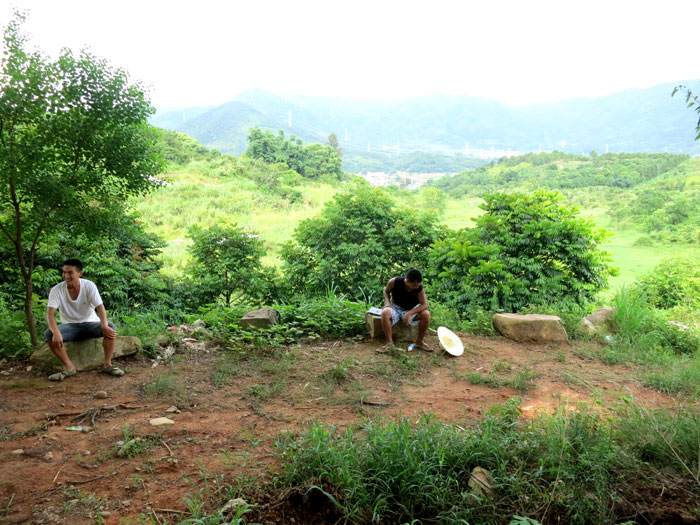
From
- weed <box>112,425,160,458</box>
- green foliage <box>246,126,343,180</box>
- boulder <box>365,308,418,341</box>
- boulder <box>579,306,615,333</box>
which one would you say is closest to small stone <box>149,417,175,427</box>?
weed <box>112,425,160,458</box>

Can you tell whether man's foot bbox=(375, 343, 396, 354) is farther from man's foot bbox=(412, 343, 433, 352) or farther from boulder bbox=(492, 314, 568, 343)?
boulder bbox=(492, 314, 568, 343)

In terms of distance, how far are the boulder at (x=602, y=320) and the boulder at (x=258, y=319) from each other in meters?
4.40

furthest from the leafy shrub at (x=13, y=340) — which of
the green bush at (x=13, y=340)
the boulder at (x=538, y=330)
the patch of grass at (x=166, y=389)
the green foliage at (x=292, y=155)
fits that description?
the green foliage at (x=292, y=155)

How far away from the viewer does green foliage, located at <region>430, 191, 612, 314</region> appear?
7.54m

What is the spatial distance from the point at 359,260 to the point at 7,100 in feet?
23.2

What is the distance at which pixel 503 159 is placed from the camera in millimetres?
56812

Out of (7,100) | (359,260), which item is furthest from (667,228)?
(7,100)

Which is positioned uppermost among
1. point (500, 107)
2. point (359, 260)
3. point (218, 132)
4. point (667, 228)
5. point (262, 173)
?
point (500, 107)

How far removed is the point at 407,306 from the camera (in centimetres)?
558

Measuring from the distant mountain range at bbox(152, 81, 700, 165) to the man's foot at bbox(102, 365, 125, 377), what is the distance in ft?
306

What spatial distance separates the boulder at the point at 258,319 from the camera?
217 inches

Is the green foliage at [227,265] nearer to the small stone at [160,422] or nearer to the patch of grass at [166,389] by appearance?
the patch of grass at [166,389]

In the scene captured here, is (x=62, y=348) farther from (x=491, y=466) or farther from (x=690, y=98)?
(x=690, y=98)

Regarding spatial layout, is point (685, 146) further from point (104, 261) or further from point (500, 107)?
point (104, 261)
